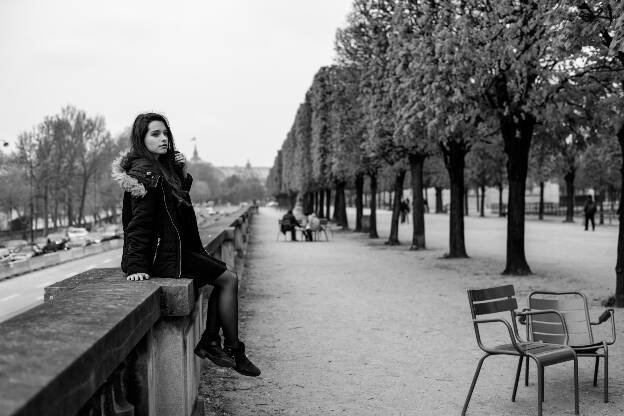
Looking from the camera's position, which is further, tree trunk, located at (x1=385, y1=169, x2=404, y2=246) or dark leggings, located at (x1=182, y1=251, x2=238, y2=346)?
tree trunk, located at (x1=385, y1=169, x2=404, y2=246)

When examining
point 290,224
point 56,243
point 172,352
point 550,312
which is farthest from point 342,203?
point 172,352

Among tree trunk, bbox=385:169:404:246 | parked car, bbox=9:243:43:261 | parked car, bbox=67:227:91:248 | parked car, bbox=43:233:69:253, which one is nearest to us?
tree trunk, bbox=385:169:404:246

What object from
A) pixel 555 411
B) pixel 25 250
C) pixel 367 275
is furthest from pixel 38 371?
pixel 25 250

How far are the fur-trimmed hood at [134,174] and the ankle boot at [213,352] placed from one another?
1.05 meters

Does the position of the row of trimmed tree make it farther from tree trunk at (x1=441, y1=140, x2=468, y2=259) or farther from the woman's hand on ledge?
the woman's hand on ledge

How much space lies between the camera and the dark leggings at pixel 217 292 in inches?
190

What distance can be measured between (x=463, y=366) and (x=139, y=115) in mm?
4423

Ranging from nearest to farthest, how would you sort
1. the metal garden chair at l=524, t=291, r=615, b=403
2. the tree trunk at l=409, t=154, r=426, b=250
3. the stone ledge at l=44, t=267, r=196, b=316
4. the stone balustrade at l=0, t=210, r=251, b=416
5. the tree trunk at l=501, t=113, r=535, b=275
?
the stone balustrade at l=0, t=210, r=251, b=416, the stone ledge at l=44, t=267, r=196, b=316, the metal garden chair at l=524, t=291, r=615, b=403, the tree trunk at l=501, t=113, r=535, b=275, the tree trunk at l=409, t=154, r=426, b=250

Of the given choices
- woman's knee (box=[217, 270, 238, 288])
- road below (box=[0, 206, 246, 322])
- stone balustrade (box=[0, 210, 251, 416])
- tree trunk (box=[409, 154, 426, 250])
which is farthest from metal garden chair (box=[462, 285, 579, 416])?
tree trunk (box=[409, 154, 426, 250])

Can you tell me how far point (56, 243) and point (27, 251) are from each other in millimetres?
2618

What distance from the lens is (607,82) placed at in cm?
1458

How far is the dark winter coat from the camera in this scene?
467cm

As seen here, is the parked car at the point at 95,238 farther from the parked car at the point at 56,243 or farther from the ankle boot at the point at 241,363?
the ankle boot at the point at 241,363

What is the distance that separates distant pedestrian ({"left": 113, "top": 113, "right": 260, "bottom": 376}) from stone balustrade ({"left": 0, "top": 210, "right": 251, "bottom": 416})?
0.17 metres
